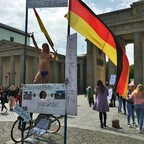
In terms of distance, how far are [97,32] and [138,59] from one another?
3999 centimetres

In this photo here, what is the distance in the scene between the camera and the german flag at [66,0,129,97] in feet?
22.3

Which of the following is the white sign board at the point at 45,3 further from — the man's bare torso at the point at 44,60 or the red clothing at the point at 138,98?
the red clothing at the point at 138,98

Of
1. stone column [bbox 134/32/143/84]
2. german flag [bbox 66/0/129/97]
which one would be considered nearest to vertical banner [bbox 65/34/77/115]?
german flag [bbox 66/0/129/97]

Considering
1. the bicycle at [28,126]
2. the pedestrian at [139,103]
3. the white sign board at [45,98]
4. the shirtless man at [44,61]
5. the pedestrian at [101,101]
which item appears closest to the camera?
the white sign board at [45,98]

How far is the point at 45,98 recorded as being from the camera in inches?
296

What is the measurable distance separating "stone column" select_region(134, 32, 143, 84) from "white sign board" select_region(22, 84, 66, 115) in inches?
1505

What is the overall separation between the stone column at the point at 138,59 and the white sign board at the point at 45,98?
125 ft

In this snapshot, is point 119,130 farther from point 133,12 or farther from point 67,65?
point 133,12

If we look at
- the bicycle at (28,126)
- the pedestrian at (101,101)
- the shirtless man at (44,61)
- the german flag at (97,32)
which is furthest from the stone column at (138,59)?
the german flag at (97,32)

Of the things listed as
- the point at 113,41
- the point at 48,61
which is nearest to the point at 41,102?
the point at 48,61

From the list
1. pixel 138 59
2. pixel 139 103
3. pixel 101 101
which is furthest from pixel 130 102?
pixel 138 59

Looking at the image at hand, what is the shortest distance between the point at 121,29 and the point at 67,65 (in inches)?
1674

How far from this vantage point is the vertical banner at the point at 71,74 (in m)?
6.68

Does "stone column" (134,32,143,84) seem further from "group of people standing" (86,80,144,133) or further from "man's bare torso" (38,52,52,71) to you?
"man's bare torso" (38,52,52,71)
